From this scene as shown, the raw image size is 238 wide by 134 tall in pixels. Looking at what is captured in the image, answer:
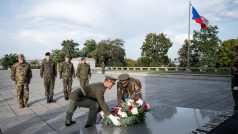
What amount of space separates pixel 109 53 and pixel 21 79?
176 ft

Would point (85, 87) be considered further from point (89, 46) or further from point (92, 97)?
point (89, 46)

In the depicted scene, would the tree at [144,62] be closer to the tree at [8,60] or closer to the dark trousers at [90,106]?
the tree at [8,60]

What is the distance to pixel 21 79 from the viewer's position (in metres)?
8.61

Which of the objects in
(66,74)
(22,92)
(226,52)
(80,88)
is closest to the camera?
(80,88)

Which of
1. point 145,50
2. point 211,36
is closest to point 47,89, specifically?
point 211,36

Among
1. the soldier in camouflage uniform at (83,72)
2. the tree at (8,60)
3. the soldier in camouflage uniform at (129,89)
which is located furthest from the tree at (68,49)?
the soldier in camouflage uniform at (129,89)

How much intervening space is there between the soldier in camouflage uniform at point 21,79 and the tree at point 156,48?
145 feet

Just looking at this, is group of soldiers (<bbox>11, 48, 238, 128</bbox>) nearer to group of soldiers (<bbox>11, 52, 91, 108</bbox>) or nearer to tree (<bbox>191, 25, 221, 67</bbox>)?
group of soldiers (<bbox>11, 52, 91, 108</bbox>)

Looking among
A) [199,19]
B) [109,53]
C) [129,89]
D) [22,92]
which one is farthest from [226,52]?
[129,89]

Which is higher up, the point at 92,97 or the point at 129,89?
the point at 129,89

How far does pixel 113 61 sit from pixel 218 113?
2302 inches

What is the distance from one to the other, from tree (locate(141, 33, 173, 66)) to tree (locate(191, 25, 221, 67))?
10.0 metres

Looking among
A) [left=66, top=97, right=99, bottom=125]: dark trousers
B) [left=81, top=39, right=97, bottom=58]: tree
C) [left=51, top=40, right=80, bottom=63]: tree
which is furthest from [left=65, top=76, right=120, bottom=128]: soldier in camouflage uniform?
[left=51, top=40, right=80, bottom=63]: tree

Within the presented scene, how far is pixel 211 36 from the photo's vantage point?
41.6 metres
